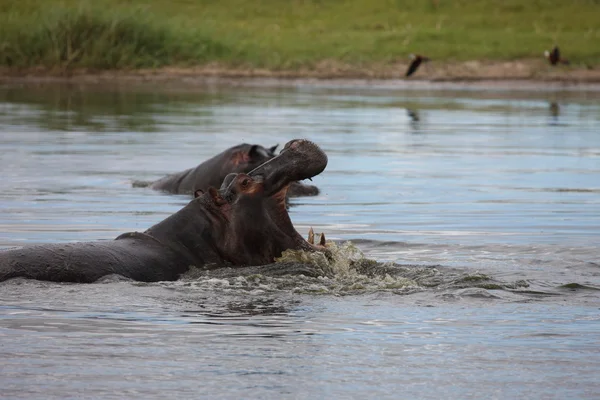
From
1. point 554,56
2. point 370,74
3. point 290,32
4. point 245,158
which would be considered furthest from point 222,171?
point 290,32

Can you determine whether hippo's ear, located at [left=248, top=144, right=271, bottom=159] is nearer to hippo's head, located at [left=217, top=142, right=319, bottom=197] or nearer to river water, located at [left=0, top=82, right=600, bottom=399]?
hippo's head, located at [left=217, top=142, right=319, bottom=197]

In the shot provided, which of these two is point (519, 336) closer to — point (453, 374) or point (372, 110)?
point (453, 374)

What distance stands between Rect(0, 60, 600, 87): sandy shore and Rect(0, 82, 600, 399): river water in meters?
13.7

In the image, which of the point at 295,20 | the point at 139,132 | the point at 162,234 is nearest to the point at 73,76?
the point at 295,20

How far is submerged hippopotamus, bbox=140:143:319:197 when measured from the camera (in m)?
12.7

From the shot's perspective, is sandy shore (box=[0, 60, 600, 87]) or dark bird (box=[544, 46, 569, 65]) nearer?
dark bird (box=[544, 46, 569, 65])

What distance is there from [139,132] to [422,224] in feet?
34.6

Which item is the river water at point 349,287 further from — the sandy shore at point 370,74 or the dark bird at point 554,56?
the sandy shore at point 370,74

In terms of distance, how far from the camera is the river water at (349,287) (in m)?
5.74

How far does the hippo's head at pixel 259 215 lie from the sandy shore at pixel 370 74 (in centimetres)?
2709

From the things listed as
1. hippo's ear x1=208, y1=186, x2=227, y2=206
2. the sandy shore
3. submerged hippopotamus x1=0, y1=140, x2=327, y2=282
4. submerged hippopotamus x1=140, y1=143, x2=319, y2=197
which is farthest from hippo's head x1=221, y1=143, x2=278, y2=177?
the sandy shore

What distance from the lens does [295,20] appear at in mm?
42500

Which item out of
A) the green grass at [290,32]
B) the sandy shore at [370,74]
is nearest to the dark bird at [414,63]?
the sandy shore at [370,74]

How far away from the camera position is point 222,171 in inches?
504
